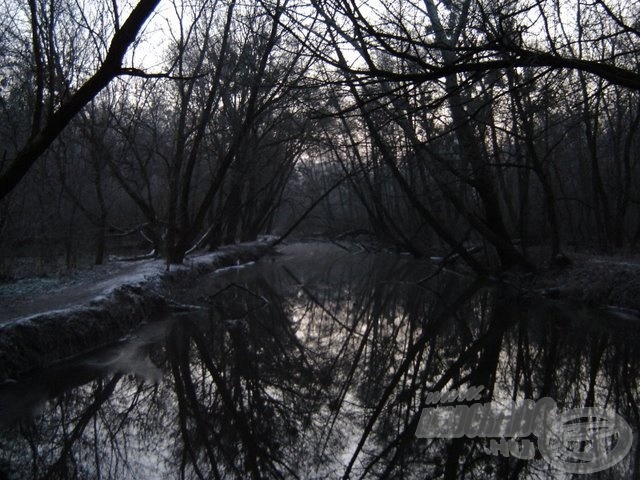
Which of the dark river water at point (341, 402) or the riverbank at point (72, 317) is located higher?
the riverbank at point (72, 317)

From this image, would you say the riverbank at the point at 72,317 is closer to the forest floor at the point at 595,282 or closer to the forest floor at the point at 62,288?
the forest floor at the point at 62,288

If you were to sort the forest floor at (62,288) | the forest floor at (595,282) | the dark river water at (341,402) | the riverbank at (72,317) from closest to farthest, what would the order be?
the dark river water at (341,402) < the riverbank at (72,317) < the forest floor at (62,288) < the forest floor at (595,282)

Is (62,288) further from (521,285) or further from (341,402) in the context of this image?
(521,285)

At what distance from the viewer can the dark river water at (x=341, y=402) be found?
427 cm

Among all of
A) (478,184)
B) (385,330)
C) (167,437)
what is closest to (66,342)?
(167,437)

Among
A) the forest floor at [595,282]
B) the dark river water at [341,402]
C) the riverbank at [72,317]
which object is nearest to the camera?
the dark river water at [341,402]

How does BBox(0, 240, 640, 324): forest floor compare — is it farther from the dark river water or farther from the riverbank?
the dark river water

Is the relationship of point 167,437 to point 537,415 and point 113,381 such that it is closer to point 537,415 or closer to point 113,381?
point 113,381

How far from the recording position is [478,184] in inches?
592

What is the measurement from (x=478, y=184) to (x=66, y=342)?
11.1 m

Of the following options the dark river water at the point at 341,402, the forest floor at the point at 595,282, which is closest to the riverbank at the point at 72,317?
the dark river water at the point at 341,402

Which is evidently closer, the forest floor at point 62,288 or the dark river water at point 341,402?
the dark river water at point 341,402

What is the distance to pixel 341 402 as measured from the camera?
19.1 ft

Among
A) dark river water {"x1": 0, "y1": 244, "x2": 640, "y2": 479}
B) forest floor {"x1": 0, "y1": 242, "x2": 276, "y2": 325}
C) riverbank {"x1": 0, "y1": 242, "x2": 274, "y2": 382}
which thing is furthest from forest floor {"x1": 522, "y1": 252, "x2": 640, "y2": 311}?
forest floor {"x1": 0, "y1": 242, "x2": 276, "y2": 325}
